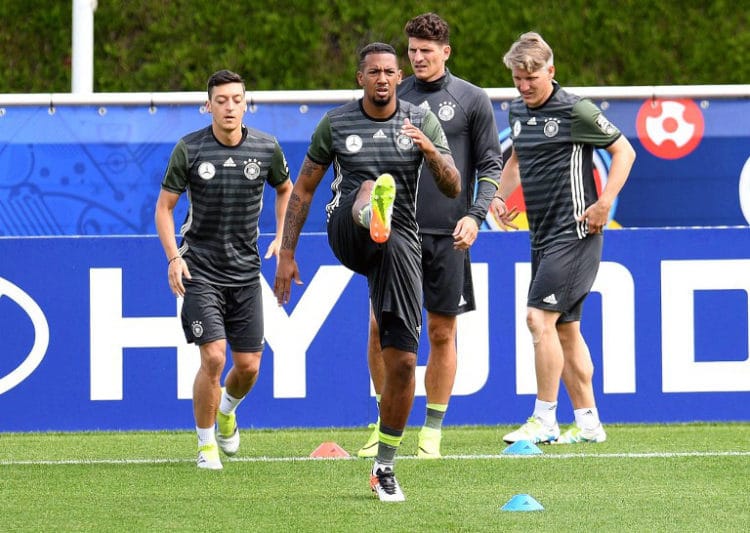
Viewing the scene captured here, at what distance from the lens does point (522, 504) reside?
6.25 m

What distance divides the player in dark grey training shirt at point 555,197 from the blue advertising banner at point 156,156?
197 cm

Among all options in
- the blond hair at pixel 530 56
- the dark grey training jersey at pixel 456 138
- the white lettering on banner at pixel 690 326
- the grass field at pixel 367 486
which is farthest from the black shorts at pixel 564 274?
the white lettering on banner at pixel 690 326

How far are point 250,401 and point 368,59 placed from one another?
3541mm

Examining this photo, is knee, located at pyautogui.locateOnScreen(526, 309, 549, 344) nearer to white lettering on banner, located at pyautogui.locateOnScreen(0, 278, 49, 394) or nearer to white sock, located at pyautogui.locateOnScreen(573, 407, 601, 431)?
white sock, located at pyautogui.locateOnScreen(573, 407, 601, 431)

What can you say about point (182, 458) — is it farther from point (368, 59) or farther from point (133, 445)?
point (368, 59)

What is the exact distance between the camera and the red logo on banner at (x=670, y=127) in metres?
10.5

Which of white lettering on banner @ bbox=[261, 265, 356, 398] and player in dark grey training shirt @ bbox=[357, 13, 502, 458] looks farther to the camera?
white lettering on banner @ bbox=[261, 265, 356, 398]

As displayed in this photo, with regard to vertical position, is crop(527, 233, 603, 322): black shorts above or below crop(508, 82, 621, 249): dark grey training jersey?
below

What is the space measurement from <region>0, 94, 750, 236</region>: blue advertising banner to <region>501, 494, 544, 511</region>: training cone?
4.36 m

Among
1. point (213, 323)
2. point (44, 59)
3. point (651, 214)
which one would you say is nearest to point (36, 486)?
point (213, 323)

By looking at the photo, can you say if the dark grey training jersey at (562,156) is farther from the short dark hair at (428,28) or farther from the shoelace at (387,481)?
the shoelace at (387,481)

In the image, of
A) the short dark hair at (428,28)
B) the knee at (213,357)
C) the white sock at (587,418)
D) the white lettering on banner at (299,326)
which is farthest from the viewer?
the white lettering on banner at (299,326)

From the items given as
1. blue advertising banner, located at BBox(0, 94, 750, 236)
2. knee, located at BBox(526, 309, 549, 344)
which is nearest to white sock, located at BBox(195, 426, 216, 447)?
knee, located at BBox(526, 309, 549, 344)

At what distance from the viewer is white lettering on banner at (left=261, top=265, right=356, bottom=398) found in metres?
9.73
